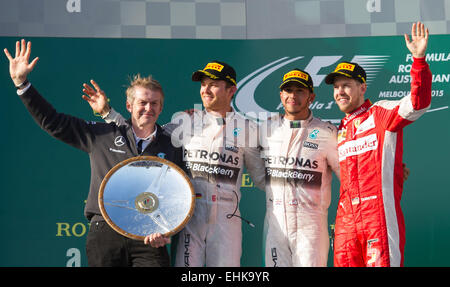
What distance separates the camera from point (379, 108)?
3.40 meters

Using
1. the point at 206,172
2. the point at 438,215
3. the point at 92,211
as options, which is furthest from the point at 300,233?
the point at 438,215

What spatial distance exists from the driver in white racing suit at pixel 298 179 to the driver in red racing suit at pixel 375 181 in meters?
0.13

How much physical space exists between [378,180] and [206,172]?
3.41 ft

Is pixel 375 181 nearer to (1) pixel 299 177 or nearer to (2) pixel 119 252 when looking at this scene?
(1) pixel 299 177

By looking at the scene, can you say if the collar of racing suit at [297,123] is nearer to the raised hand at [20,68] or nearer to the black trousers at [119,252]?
the black trousers at [119,252]

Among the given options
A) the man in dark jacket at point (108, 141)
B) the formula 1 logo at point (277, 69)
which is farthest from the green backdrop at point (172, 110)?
the man in dark jacket at point (108, 141)

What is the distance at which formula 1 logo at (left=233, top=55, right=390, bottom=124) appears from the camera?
4.70 meters

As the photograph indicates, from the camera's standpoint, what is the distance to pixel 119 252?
3.07 m

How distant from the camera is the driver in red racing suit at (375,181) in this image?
3.23 meters

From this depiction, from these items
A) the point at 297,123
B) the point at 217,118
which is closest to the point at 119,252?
the point at 217,118

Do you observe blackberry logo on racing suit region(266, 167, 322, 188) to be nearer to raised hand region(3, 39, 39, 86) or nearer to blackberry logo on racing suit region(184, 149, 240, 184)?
blackberry logo on racing suit region(184, 149, 240, 184)

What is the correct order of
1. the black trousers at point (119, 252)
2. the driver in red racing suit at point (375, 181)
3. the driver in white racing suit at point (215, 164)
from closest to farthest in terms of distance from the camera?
the black trousers at point (119, 252)
the driver in red racing suit at point (375, 181)
the driver in white racing suit at point (215, 164)

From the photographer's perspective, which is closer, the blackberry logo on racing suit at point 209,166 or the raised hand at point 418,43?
the raised hand at point 418,43

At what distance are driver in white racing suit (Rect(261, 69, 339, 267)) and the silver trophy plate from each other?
627 mm
